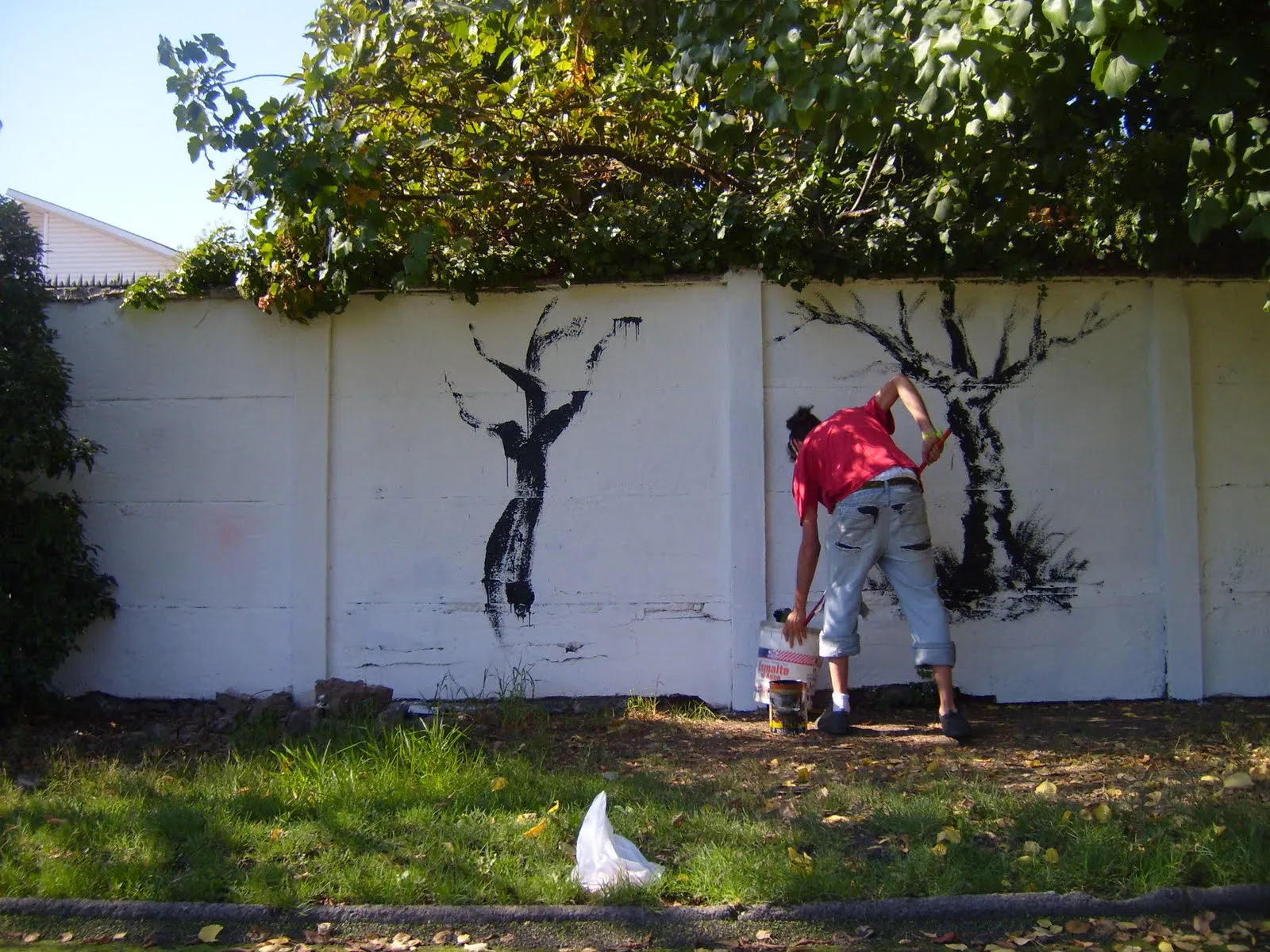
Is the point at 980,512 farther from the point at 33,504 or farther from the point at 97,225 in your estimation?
the point at 97,225

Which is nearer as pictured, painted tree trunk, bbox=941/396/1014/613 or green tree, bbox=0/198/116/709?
green tree, bbox=0/198/116/709

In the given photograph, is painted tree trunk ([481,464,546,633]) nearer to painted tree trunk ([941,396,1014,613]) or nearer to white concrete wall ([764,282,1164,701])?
white concrete wall ([764,282,1164,701])

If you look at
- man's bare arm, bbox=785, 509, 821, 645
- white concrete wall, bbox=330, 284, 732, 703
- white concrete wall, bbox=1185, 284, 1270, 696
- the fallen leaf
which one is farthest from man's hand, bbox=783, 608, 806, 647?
white concrete wall, bbox=1185, 284, 1270, 696

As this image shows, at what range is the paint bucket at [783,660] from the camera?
518 centimetres

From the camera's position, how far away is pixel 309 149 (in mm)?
4941

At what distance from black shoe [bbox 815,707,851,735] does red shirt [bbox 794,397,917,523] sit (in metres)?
0.95

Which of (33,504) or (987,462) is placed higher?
(987,462)

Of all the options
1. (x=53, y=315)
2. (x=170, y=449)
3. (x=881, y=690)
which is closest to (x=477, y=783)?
(x=881, y=690)

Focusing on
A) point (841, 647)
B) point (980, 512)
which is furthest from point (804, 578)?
point (980, 512)

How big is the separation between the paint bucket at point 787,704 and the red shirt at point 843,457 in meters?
0.81

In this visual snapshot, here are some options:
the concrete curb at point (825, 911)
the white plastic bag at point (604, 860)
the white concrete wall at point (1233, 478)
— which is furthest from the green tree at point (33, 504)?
the white concrete wall at point (1233, 478)

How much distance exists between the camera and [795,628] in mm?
5172

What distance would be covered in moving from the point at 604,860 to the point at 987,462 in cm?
325

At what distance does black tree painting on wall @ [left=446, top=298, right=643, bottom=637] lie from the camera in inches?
227
